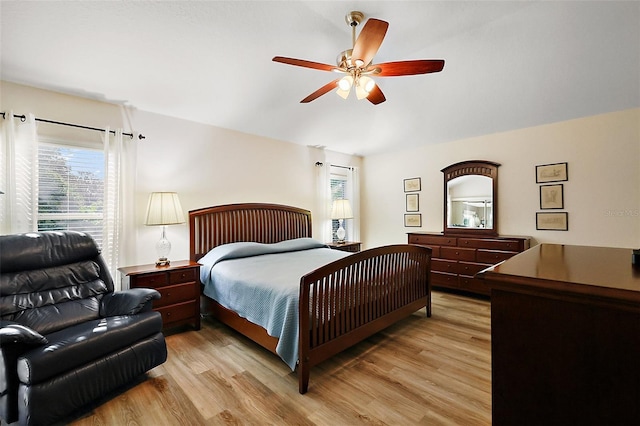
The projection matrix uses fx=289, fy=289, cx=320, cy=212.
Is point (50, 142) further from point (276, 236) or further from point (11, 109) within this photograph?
point (276, 236)

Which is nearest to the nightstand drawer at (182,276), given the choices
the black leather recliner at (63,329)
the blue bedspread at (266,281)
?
the blue bedspread at (266,281)

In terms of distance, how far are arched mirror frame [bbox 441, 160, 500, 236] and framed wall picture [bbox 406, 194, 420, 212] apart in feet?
1.73

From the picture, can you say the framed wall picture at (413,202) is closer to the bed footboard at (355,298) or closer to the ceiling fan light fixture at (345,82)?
the bed footboard at (355,298)

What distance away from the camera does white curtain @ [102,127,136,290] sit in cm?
309

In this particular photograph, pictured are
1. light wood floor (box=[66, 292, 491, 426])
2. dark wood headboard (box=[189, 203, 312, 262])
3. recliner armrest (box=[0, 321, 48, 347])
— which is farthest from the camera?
dark wood headboard (box=[189, 203, 312, 262])

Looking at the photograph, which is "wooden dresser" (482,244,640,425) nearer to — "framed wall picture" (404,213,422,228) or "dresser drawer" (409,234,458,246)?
"dresser drawer" (409,234,458,246)

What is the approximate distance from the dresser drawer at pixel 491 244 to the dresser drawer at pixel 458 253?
8cm

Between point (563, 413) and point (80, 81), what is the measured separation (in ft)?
13.3

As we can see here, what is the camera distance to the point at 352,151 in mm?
5730

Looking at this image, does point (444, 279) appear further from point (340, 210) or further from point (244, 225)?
point (244, 225)

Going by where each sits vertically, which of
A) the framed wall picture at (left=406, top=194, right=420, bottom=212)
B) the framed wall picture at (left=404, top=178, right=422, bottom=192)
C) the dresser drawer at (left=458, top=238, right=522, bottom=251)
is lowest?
the dresser drawer at (left=458, top=238, right=522, bottom=251)

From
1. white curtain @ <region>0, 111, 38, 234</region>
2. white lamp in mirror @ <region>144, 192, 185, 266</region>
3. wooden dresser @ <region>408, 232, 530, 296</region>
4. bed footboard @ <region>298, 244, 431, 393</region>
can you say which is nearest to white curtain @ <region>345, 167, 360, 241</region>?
wooden dresser @ <region>408, 232, 530, 296</region>

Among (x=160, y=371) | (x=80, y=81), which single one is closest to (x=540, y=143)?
(x=160, y=371)

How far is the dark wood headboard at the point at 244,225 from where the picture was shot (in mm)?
3777
